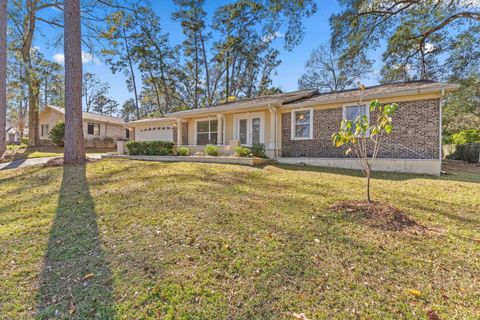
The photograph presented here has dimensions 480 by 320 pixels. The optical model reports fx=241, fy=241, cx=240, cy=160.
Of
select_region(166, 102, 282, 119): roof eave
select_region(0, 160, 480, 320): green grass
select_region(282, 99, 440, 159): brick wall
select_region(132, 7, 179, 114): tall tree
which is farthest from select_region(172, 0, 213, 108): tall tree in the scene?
select_region(0, 160, 480, 320): green grass

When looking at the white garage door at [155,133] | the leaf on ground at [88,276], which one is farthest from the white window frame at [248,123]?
the leaf on ground at [88,276]

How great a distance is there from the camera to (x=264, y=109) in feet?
42.4

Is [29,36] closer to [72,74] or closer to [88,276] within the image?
[72,74]

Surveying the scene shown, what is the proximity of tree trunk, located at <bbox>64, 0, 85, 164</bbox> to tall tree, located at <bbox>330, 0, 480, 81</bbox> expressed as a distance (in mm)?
13179

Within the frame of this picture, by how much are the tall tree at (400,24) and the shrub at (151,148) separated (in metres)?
12.1

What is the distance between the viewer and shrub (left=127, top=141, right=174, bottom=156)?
1406cm

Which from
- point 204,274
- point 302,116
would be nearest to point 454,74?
point 302,116

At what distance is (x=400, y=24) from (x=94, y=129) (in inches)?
1096

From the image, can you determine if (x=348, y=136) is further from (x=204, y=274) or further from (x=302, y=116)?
(x=302, y=116)

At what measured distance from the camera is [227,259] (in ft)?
9.68

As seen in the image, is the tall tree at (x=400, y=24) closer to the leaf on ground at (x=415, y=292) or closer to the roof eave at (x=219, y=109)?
the roof eave at (x=219, y=109)

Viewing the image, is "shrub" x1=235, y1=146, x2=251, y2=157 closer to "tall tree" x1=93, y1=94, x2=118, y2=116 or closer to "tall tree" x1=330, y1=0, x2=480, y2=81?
"tall tree" x1=330, y1=0, x2=480, y2=81

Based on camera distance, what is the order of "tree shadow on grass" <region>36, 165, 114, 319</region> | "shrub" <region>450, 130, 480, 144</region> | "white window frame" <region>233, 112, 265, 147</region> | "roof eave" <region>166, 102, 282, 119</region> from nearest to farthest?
"tree shadow on grass" <region>36, 165, 114, 319</region>, "roof eave" <region>166, 102, 282, 119</region>, "white window frame" <region>233, 112, 265, 147</region>, "shrub" <region>450, 130, 480, 144</region>

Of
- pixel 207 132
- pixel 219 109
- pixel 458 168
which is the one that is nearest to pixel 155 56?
pixel 207 132
